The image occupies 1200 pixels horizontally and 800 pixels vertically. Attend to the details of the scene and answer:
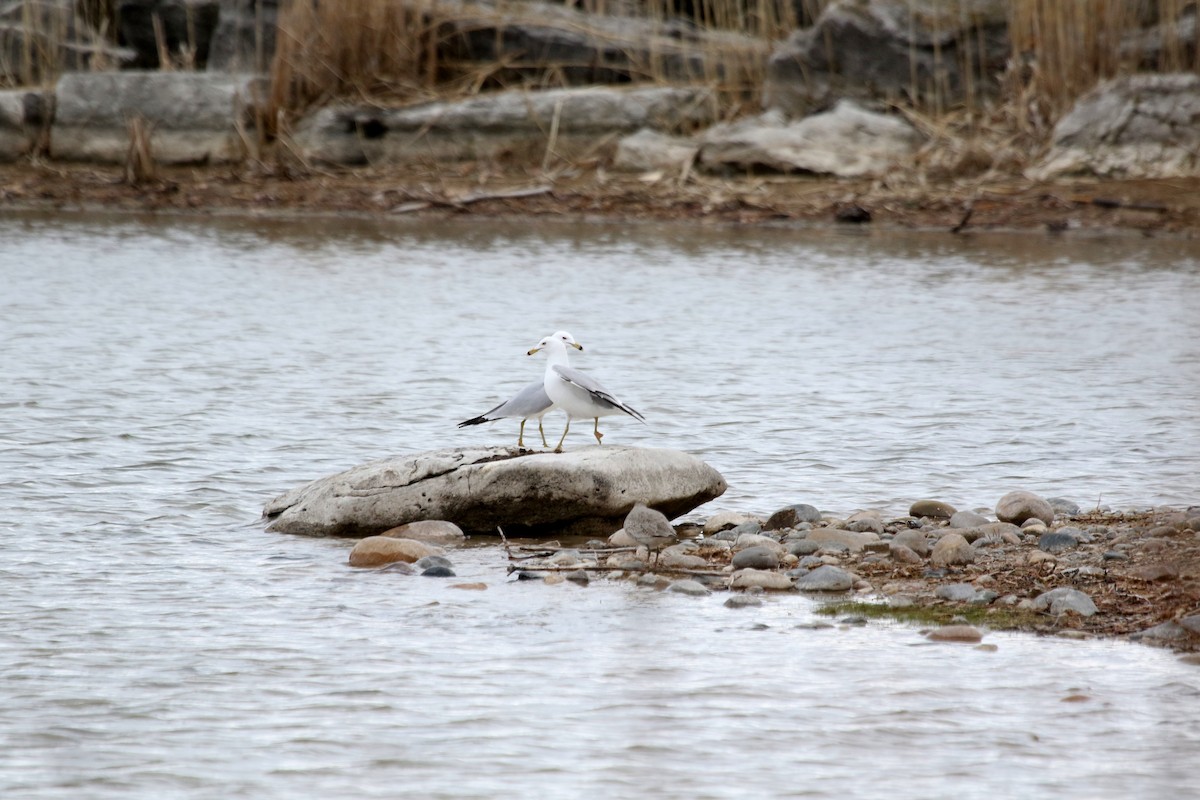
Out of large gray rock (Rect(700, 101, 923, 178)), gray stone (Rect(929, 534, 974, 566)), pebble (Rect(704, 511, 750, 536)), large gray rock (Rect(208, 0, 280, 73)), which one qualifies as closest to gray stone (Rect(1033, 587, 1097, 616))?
gray stone (Rect(929, 534, 974, 566))

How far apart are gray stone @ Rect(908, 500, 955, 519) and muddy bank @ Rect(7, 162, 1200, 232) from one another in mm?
9950

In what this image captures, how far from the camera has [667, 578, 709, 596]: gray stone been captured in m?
5.59

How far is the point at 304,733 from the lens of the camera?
4.26 metres

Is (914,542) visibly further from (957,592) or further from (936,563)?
(957,592)

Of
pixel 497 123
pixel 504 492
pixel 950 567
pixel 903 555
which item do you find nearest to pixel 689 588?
pixel 903 555

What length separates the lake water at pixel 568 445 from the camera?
4137 mm

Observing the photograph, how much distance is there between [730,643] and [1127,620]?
1237mm

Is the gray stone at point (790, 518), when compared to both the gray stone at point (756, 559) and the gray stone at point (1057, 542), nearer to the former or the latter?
the gray stone at point (756, 559)

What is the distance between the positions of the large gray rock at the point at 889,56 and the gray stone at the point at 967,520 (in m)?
12.6

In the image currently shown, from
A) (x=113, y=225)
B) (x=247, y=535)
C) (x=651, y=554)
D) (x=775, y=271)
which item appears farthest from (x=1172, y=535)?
(x=113, y=225)

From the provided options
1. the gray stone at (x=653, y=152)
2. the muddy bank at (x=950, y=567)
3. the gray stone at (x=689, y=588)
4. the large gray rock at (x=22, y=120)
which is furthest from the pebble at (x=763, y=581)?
the large gray rock at (x=22, y=120)

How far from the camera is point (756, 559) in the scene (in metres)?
5.85

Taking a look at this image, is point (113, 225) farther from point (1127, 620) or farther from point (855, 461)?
point (1127, 620)

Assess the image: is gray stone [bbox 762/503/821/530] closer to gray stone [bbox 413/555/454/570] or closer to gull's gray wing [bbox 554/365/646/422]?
gull's gray wing [bbox 554/365/646/422]
